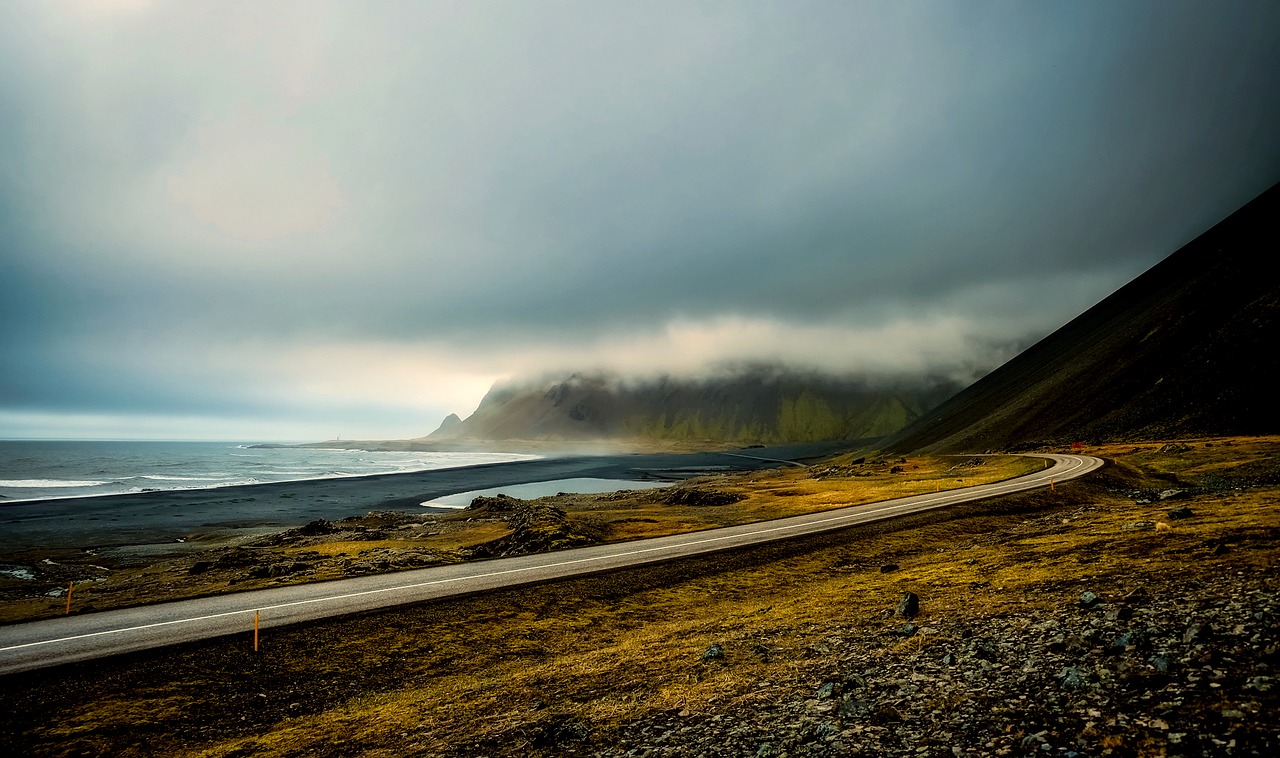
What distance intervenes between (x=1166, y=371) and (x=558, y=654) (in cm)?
13930

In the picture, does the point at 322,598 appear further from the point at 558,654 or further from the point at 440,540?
the point at 440,540

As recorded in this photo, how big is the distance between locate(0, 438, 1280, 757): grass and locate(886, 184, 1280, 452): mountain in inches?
3451

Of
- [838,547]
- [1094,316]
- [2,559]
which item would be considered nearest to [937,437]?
[1094,316]

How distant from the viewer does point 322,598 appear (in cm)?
2581

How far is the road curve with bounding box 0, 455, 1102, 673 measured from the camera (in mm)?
20594

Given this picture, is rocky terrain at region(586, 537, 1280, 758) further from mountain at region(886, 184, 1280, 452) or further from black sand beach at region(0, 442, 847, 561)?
mountain at region(886, 184, 1280, 452)

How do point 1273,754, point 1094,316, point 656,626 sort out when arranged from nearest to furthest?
point 1273,754
point 656,626
point 1094,316

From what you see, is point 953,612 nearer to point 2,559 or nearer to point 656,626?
point 656,626

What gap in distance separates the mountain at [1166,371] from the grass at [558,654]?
87.7 metres

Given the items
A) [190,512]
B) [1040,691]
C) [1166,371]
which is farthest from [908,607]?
[1166,371]

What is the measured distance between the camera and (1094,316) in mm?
198375

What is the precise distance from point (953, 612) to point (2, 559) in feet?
249

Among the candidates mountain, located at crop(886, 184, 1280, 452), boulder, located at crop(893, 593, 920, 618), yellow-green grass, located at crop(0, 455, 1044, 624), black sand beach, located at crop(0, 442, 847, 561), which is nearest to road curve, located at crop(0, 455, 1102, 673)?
yellow-green grass, located at crop(0, 455, 1044, 624)

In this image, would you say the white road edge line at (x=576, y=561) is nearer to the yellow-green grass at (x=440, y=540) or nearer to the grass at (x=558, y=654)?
the grass at (x=558, y=654)
